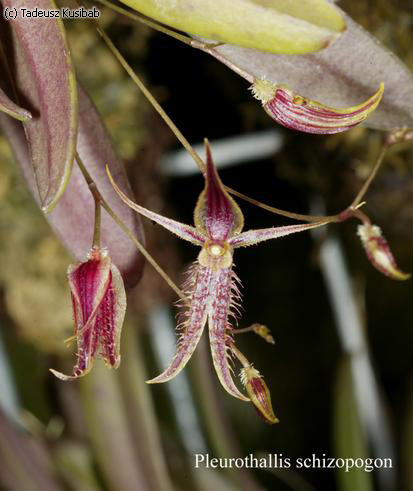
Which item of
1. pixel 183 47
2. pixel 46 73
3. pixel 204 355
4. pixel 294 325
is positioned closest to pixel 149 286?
pixel 204 355

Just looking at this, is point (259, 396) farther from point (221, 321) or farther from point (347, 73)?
point (347, 73)

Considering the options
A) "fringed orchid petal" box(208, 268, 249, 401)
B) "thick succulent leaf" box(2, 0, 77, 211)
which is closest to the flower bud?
"fringed orchid petal" box(208, 268, 249, 401)

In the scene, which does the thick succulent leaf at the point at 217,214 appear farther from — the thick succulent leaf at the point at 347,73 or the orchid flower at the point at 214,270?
the thick succulent leaf at the point at 347,73

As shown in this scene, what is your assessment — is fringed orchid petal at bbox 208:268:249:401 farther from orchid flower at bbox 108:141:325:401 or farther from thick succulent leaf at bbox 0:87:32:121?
thick succulent leaf at bbox 0:87:32:121

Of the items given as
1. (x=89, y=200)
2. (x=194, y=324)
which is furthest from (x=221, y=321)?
(x=89, y=200)

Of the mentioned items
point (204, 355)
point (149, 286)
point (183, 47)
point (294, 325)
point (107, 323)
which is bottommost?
point (107, 323)

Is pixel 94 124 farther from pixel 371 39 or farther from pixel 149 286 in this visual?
pixel 149 286
